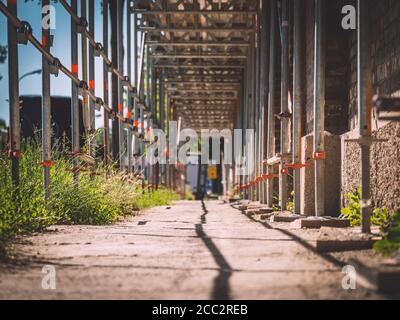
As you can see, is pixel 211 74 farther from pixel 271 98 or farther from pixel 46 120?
pixel 46 120

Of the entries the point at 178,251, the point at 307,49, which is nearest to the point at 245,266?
the point at 178,251

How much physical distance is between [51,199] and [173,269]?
112 inches

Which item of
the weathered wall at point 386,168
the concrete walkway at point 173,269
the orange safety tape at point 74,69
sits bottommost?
the concrete walkway at point 173,269

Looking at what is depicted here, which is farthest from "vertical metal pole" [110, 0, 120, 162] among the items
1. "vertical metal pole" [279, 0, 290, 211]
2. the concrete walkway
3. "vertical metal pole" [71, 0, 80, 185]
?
the concrete walkway

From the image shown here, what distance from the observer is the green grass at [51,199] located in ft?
14.6

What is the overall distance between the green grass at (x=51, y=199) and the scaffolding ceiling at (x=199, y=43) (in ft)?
23.6

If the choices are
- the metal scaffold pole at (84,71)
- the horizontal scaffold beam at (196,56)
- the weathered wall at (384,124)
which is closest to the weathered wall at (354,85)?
the weathered wall at (384,124)

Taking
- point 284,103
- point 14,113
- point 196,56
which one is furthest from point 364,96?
point 196,56

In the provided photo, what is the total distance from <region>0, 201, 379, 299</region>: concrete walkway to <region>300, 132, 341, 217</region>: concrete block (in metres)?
1.96

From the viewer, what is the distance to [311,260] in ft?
10.8

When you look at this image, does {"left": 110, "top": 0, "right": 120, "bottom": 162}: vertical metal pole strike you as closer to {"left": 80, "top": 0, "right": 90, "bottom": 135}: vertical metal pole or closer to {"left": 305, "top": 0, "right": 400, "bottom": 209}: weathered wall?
{"left": 80, "top": 0, "right": 90, "bottom": 135}: vertical metal pole

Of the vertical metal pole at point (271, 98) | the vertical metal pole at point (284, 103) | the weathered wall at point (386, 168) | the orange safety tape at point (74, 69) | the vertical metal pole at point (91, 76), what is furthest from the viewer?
the vertical metal pole at point (271, 98)

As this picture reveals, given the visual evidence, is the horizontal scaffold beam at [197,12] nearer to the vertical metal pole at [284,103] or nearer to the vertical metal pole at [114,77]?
the vertical metal pole at [114,77]

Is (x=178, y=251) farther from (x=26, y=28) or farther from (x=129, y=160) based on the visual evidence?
(x=129, y=160)
